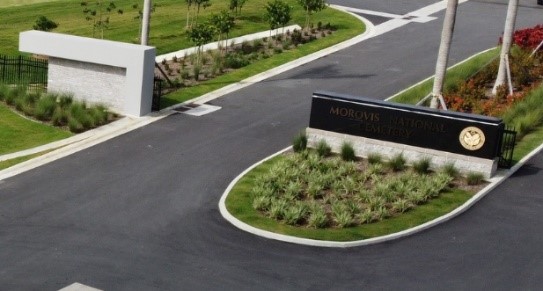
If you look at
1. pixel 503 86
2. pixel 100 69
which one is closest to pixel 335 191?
pixel 100 69

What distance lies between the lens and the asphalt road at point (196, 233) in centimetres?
2139

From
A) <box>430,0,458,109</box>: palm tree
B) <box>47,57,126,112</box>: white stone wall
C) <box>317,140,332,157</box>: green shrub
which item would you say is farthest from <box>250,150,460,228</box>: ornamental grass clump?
<box>47,57,126,112</box>: white stone wall

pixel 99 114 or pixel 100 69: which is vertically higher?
pixel 100 69

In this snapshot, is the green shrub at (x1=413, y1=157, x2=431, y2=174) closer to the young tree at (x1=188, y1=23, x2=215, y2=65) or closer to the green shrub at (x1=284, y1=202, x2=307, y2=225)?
the green shrub at (x1=284, y1=202, x2=307, y2=225)

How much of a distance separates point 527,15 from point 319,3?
1216cm

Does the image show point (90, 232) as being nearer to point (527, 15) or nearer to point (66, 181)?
point (66, 181)

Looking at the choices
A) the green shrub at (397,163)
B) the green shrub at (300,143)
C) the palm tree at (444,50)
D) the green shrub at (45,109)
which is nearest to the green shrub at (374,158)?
the green shrub at (397,163)

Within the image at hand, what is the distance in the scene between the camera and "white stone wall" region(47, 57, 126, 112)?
33.8 metres

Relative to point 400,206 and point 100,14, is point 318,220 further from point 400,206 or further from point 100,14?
point 100,14

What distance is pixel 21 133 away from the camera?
31.7m

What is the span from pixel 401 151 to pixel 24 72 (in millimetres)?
16071

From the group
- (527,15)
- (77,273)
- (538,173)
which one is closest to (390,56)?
(527,15)

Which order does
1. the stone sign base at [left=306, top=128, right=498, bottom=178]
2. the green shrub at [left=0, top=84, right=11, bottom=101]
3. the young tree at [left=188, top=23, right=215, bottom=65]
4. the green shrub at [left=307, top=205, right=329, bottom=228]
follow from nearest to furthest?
the green shrub at [left=307, top=205, right=329, bottom=228] → the stone sign base at [left=306, top=128, right=498, bottom=178] → the green shrub at [left=0, top=84, right=11, bottom=101] → the young tree at [left=188, top=23, right=215, bottom=65]

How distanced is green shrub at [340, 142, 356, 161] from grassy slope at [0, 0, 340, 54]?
48.7 feet
